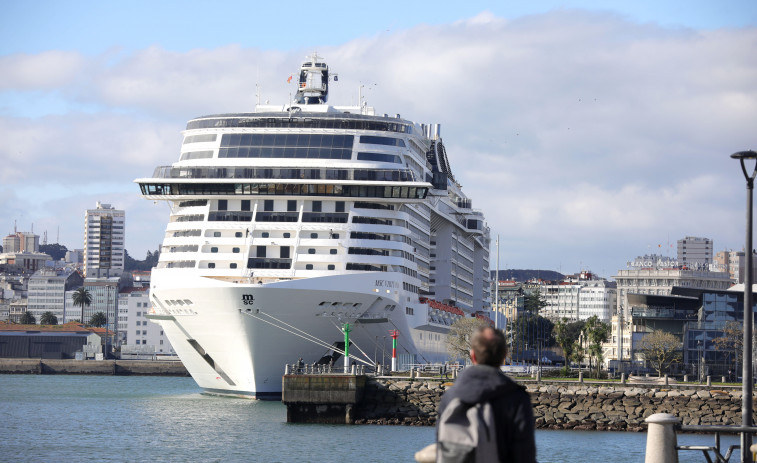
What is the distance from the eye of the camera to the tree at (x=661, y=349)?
276 feet

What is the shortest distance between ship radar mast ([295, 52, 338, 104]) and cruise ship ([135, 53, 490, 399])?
1010 centimetres

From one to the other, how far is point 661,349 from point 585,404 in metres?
34.1

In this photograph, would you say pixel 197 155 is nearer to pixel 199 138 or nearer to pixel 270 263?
pixel 199 138

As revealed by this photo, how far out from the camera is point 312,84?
75188mm

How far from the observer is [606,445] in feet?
149

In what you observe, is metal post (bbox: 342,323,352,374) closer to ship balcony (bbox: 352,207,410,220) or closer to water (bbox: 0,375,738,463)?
water (bbox: 0,375,738,463)

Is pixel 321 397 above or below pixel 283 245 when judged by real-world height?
below

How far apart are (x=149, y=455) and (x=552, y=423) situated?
750 inches

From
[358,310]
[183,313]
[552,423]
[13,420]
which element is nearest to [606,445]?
[552,423]

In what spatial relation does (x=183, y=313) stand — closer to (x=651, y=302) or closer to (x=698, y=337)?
(x=698, y=337)

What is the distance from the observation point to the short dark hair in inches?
353

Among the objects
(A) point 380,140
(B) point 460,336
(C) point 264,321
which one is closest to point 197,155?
(A) point 380,140

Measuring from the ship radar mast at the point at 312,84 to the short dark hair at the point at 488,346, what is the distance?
66.6m

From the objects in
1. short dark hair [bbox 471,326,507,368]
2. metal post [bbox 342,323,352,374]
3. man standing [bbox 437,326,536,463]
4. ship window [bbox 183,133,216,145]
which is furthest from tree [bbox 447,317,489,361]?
man standing [bbox 437,326,536,463]
